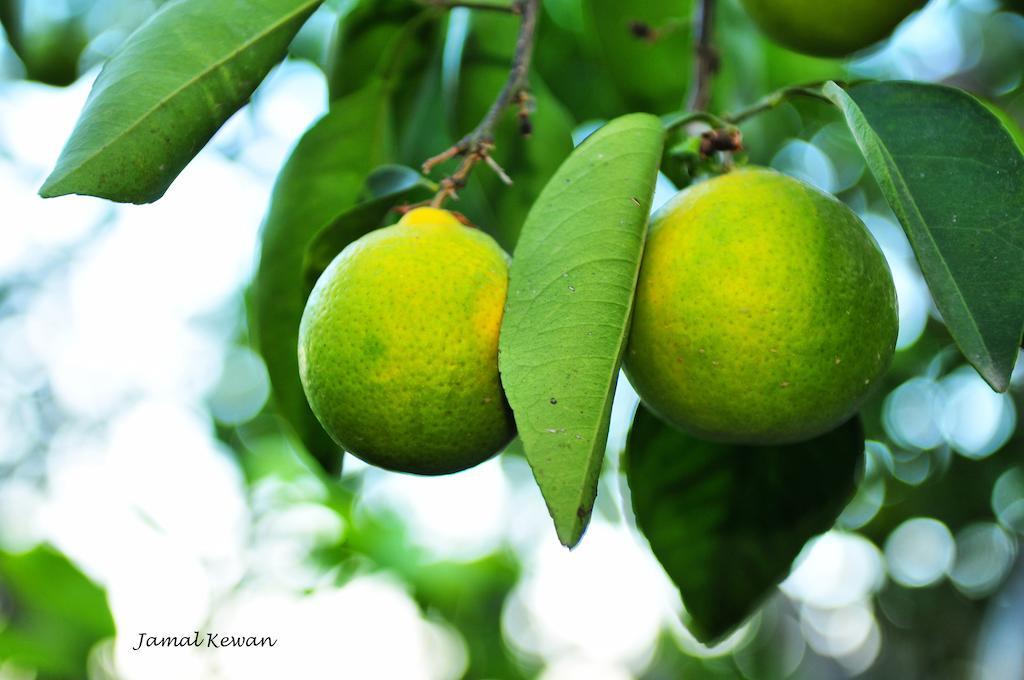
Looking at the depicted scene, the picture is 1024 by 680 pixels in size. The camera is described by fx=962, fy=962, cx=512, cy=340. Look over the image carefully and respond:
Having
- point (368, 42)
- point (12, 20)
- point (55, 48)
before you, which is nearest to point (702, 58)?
point (368, 42)

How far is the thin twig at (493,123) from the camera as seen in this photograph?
135cm

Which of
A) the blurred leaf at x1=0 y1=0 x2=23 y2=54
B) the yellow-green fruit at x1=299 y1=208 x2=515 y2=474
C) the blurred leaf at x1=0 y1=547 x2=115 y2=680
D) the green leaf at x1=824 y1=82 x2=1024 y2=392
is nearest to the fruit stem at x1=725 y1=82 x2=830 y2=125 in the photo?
the green leaf at x1=824 y1=82 x2=1024 y2=392

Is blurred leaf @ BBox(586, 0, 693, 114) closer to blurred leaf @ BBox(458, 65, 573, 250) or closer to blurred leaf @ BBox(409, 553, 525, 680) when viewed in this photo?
blurred leaf @ BBox(458, 65, 573, 250)

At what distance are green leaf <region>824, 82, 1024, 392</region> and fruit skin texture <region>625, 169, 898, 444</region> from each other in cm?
13

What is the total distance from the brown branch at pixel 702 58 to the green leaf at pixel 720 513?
620mm

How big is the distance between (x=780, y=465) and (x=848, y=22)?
74 centimetres

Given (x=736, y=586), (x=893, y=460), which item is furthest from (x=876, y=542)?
(x=736, y=586)

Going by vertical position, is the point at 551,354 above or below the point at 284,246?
above

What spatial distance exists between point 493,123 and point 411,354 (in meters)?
0.40

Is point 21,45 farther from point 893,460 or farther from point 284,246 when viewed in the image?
point 893,460

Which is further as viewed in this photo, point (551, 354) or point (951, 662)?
point (951, 662)

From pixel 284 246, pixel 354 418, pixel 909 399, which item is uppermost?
pixel 354 418

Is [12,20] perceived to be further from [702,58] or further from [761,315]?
[761,315]

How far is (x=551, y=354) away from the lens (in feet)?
3.37
